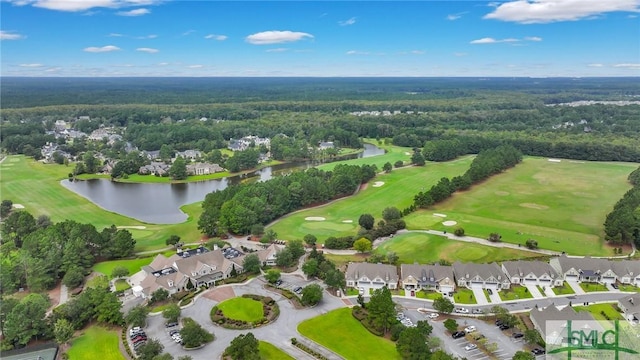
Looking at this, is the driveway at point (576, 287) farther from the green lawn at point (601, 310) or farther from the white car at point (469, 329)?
the white car at point (469, 329)

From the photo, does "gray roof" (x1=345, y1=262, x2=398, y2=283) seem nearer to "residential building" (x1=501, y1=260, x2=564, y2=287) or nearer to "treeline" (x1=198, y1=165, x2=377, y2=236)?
Result: "residential building" (x1=501, y1=260, x2=564, y2=287)

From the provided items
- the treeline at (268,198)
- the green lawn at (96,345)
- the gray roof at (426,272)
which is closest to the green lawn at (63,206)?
the treeline at (268,198)

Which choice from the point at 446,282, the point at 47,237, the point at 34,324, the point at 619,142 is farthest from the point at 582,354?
the point at 619,142

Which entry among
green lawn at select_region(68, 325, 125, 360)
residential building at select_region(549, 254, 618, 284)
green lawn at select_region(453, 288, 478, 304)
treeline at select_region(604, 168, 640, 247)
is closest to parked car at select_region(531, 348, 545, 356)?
green lawn at select_region(453, 288, 478, 304)

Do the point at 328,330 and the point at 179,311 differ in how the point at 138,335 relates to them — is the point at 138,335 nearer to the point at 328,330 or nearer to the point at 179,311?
the point at 179,311

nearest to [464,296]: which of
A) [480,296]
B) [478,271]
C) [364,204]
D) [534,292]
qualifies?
[480,296]

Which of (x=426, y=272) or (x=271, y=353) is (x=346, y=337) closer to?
(x=271, y=353)
